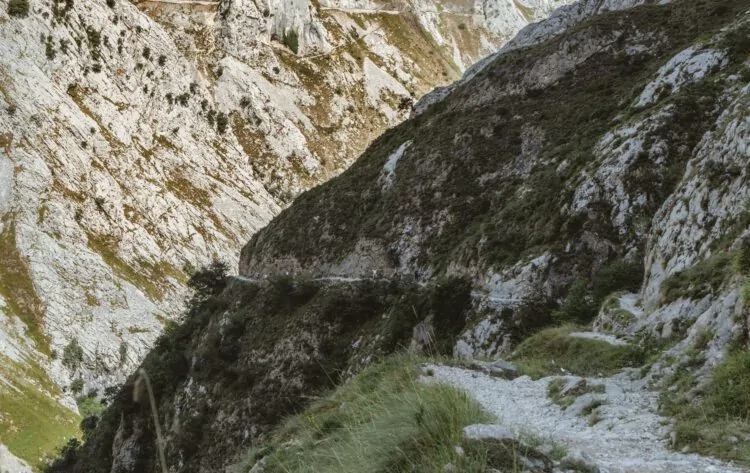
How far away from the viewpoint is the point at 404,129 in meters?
77.3

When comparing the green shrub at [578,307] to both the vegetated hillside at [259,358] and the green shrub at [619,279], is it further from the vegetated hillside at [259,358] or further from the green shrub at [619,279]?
the vegetated hillside at [259,358]

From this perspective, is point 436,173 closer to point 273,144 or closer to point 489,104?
point 489,104

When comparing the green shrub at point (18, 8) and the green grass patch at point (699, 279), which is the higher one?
the green shrub at point (18, 8)

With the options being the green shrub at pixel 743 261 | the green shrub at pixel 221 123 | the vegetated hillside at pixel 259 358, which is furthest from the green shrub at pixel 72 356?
the green shrub at pixel 743 261

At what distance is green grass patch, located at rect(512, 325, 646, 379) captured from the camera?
15602mm

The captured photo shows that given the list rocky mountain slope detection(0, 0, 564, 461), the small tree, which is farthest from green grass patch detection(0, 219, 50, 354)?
the small tree

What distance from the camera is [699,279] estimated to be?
51.4 ft

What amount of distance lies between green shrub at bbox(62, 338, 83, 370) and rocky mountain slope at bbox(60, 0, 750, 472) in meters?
29.9

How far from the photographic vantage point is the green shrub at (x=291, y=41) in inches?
7459

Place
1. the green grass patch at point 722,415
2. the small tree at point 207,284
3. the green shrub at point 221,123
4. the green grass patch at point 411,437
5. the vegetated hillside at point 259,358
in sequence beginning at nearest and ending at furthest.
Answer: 1. the green grass patch at point 411,437
2. the green grass patch at point 722,415
3. the vegetated hillside at point 259,358
4. the small tree at point 207,284
5. the green shrub at point 221,123

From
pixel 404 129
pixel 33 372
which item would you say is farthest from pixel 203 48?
pixel 404 129

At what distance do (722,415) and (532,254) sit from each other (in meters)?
28.0

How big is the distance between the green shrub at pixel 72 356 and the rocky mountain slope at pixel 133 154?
0.79 ft

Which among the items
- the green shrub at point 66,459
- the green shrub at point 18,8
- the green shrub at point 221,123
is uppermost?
the green shrub at point 18,8
